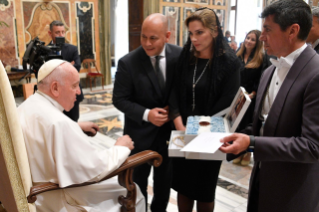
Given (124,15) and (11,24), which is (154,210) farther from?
(124,15)

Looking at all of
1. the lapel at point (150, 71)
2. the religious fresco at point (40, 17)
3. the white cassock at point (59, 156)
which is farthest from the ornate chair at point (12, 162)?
the religious fresco at point (40, 17)

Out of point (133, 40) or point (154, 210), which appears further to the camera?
point (133, 40)

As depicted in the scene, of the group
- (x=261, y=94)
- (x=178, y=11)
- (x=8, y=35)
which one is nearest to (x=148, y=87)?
(x=261, y=94)

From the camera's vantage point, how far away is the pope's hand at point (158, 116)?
7.73 ft

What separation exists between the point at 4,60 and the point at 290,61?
8435mm

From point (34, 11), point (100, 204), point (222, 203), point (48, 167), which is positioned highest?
point (34, 11)

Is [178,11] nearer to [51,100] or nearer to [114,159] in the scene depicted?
[51,100]

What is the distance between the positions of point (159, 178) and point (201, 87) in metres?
1.03

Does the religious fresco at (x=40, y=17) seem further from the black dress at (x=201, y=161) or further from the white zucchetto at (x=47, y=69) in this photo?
the black dress at (x=201, y=161)

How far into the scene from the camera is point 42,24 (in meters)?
8.93

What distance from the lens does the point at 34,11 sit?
344 inches

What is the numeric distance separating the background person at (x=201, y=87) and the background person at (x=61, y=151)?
0.58 metres

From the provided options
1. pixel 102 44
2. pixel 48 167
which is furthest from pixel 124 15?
pixel 48 167

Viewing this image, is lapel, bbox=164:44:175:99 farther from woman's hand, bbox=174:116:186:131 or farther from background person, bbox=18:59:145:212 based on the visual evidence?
background person, bbox=18:59:145:212
